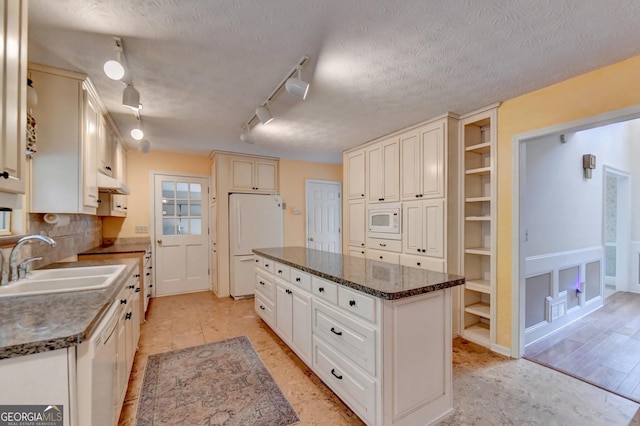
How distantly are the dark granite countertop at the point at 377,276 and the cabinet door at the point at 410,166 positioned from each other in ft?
4.14

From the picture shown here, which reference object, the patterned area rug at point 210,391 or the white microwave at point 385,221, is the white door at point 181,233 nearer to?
the patterned area rug at point 210,391

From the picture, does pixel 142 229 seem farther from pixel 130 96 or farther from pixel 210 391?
pixel 210 391

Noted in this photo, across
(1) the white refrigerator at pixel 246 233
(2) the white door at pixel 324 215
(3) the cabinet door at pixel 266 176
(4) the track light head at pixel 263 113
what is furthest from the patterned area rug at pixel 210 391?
(2) the white door at pixel 324 215

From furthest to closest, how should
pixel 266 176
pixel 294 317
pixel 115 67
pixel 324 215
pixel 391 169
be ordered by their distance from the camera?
1. pixel 324 215
2. pixel 266 176
3. pixel 391 169
4. pixel 294 317
5. pixel 115 67

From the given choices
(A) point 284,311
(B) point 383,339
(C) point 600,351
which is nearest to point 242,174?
(A) point 284,311

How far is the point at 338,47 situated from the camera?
1777 millimetres

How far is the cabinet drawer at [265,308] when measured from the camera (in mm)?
2932

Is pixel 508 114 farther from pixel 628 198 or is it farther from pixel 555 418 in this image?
pixel 628 198

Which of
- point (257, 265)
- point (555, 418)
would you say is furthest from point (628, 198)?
point (257, 265)

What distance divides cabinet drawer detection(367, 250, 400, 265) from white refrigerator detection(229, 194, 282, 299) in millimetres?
1779

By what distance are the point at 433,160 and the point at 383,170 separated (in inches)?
30.1

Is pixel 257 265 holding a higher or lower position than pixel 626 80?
lower

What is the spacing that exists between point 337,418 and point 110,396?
127 cm

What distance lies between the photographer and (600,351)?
2605 millimetres
